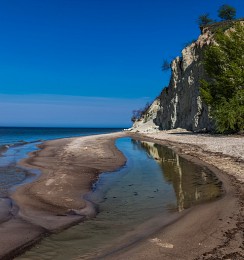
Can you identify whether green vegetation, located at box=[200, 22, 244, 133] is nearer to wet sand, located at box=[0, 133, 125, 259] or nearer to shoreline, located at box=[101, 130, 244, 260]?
wet sand, located at box=[0, 133, 125, 259]

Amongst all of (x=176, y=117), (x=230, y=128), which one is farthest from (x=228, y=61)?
(x=176, y=117)

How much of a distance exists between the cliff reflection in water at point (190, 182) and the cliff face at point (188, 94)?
28.2 meters

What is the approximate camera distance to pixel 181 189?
11695 millimetres

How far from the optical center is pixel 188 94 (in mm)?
54062

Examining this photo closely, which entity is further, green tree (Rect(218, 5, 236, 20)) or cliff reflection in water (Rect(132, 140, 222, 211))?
green tree (Rect(218, 5, 236, 20))

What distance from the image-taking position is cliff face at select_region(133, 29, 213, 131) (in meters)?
48.2

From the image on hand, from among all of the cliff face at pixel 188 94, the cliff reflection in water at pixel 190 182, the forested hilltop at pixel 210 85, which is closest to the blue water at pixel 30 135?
the cliff face at pixel 188 94

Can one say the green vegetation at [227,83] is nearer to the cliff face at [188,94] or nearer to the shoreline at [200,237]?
the cliff face at [188,94]

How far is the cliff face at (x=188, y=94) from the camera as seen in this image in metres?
48.2

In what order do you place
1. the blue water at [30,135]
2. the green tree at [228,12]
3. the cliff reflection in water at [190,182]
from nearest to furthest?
1. the cliff reflection in water at [190,182]
2. the blue water at [30,135]
3. the green tree at [228,12]

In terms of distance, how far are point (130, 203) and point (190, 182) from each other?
12.9ft

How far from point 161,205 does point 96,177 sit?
5.60 m

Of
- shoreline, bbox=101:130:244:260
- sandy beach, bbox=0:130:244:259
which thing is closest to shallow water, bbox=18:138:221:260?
sandy beach, bbox=0:130:244:259

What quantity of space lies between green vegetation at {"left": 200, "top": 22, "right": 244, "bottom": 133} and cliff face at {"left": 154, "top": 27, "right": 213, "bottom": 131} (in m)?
6.08
